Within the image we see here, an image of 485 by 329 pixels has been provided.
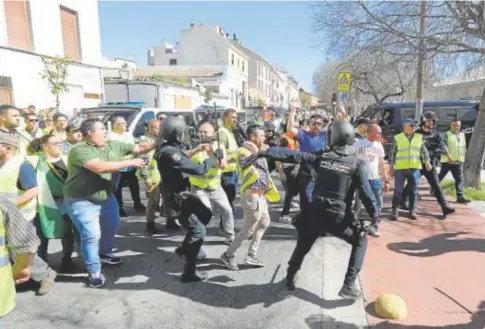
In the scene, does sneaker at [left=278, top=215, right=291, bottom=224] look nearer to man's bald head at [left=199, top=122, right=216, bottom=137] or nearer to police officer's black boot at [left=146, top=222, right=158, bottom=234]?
police officer's black boot at [left=146, top=222, right=158, bottom=234]

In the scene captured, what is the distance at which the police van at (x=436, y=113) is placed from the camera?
12.2 m

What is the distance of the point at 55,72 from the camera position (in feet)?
44.0

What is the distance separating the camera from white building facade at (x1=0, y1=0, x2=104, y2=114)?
13180 millimetres

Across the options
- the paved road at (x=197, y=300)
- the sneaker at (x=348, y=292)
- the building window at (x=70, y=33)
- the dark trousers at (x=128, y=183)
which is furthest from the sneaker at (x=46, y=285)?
the building window at (x=70, y=33)

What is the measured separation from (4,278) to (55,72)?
528 inches

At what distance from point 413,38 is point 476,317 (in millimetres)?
5325

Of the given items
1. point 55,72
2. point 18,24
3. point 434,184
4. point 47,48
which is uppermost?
point 18,24

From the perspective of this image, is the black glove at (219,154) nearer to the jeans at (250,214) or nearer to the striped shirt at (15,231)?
the jeans at (250,214)

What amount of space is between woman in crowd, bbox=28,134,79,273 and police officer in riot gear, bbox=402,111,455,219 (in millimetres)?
5092

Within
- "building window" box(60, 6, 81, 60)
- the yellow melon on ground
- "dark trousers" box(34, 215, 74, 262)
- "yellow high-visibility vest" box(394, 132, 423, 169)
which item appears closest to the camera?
the yellow melon on ground

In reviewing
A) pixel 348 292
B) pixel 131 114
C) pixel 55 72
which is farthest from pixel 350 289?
pixel 55 72

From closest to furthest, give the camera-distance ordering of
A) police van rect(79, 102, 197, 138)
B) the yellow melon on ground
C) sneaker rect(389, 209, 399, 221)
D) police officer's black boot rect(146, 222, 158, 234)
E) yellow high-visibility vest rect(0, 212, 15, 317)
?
1. yellow high-visibility vest rect(0, 212, 15, 317)
2. the yellow melon on ground
3. police officer's black boot rect(146, 222, 158, 234)
4. sneaker rect(389, 209, 399, 221)
5. police van rect(79, 102, 197, 138)

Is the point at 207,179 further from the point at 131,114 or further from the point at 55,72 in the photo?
the point at 55,72

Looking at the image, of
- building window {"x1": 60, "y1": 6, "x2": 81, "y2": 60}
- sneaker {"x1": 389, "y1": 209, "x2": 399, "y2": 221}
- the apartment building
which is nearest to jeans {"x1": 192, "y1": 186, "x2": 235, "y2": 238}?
sneaker {"x1": 389, "y1": 209, "x2": 399, "y2": 221}
